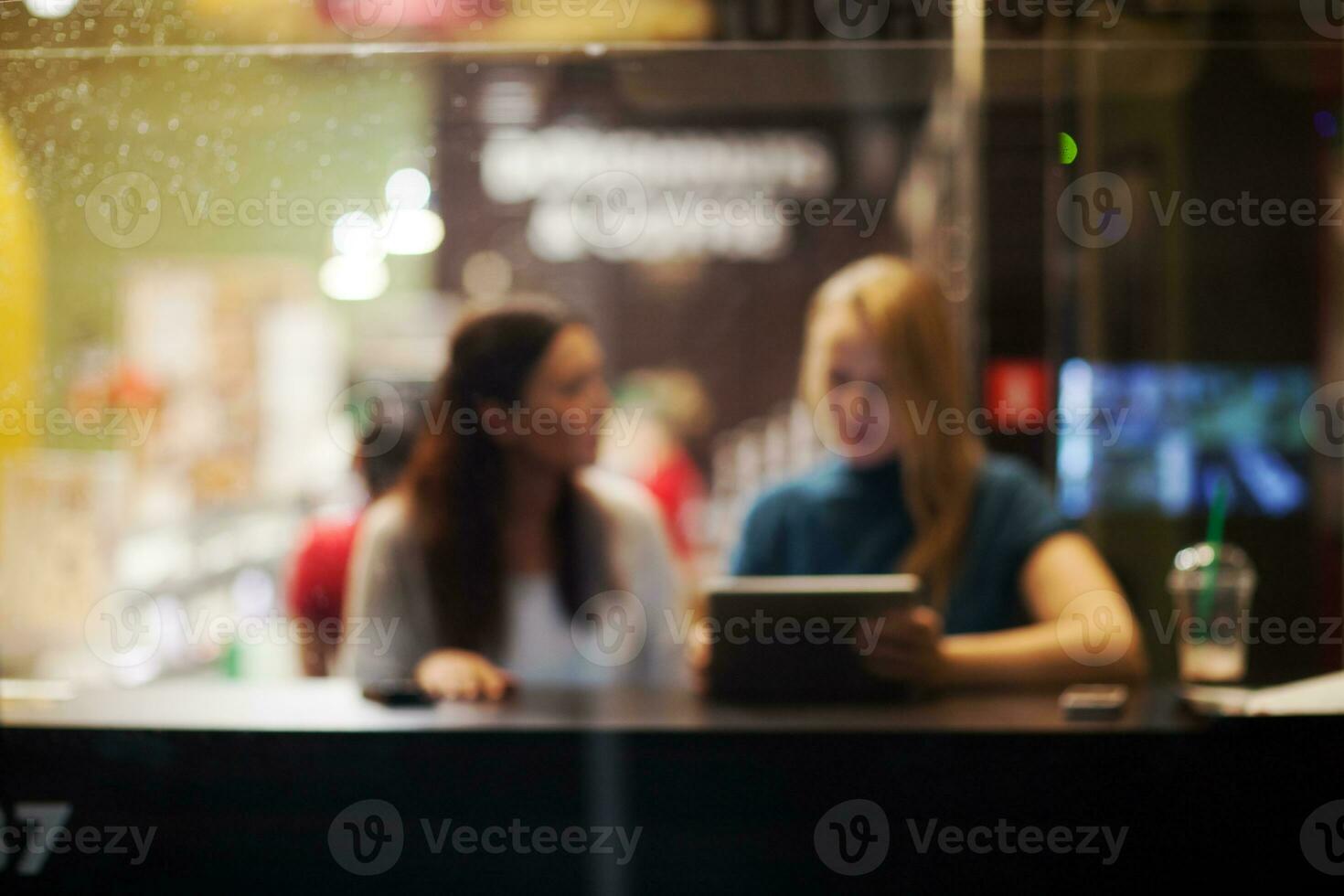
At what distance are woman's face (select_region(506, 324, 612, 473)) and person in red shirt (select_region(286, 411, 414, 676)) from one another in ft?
1.69

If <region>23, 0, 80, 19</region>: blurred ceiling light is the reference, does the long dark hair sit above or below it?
below

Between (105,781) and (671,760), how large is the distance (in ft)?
2.36

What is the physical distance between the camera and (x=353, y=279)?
4.80 m

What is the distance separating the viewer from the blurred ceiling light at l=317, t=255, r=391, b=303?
4547mm

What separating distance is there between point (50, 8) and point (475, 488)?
92 centimetres

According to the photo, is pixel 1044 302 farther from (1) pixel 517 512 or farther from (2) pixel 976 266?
(1) pixel 517 512

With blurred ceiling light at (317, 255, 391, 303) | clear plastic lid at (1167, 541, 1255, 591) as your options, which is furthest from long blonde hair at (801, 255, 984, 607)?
blurred ceiling light at (317, 255, 391, 303)

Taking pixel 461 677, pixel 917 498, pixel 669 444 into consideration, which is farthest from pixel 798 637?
pixel 669 444

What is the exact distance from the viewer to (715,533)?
4504mm

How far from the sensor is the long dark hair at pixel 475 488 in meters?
1.94

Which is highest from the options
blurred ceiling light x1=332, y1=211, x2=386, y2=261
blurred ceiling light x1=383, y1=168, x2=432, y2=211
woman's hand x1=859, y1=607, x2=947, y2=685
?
blurred ceiling light x1=383, y1=168, x2=432, y2=211

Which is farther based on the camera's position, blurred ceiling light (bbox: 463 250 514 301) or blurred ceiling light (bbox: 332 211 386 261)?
blurred ceiling light (bbox: 463 250 514 301)

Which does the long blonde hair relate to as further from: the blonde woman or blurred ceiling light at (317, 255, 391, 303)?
blurred ceiling light at (317, 255, 391, 303)

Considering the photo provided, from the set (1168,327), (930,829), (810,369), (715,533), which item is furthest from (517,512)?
(715,533)
